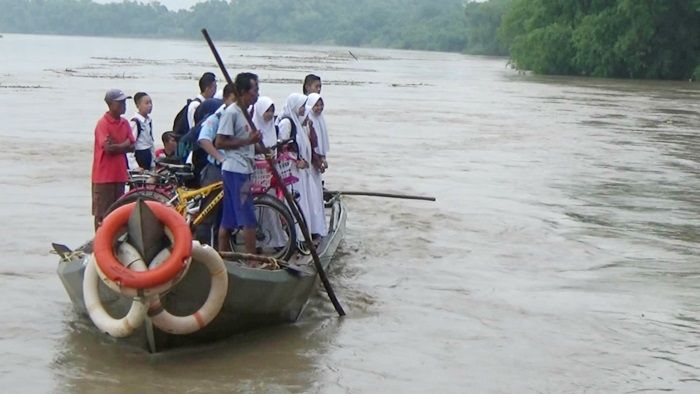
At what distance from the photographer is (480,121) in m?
27.1

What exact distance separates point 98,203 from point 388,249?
11.9ft

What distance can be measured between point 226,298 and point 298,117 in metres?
2.38

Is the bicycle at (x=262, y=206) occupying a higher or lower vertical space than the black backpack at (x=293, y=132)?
lower

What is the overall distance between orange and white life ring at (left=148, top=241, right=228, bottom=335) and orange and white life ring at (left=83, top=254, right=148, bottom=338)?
0.49 feet

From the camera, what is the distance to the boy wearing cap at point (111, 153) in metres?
8.64

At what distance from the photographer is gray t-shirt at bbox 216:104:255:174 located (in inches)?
305

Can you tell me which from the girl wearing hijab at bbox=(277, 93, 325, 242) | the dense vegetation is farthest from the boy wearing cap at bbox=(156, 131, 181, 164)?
the dense vegetation

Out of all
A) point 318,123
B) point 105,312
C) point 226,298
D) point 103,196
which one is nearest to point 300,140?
point 318,123

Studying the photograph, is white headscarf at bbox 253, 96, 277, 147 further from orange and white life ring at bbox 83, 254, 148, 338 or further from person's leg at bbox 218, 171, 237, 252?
orange and white life ring at bbox 83, 254, 148, 338

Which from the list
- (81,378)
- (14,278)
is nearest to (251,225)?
(81,378)

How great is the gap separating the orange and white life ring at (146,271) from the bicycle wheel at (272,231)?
193 centimetres

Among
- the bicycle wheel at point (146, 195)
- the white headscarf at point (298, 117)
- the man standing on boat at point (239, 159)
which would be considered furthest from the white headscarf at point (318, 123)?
the bicycle wheel at point (146, 195)

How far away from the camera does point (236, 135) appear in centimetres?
782

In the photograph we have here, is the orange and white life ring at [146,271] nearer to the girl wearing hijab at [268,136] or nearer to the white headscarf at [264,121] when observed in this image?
the girl wearing hijab at [268,136]
